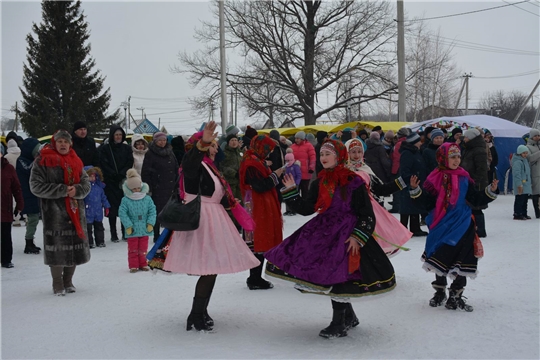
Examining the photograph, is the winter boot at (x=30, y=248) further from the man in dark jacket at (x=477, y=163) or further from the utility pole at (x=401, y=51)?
the utility pole at (x=401, y=51)

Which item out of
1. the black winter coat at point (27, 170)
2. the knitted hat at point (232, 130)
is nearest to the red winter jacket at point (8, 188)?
the black winter coat at point (27, 170)

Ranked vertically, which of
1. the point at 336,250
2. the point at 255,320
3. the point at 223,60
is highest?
the point at 223,60

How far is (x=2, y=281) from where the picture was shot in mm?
8234

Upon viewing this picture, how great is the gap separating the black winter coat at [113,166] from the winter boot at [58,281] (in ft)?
13.6

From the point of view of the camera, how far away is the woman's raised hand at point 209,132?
17.5 ft

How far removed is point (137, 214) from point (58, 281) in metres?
1.78

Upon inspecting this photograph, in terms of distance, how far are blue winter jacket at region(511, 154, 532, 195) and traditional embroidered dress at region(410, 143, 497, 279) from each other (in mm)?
7594

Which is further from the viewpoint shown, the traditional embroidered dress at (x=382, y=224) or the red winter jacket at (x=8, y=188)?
the red winter jacket at (x=8, y=188)

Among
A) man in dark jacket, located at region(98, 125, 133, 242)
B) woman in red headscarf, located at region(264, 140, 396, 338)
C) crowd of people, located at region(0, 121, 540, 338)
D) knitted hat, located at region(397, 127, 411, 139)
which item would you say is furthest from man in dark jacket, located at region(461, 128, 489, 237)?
man in dark jacket, located at region(98, 125, 133, 242)

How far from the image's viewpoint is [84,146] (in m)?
11.1

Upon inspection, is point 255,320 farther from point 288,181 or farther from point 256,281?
point 288,181

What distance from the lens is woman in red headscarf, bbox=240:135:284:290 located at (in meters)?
7.05

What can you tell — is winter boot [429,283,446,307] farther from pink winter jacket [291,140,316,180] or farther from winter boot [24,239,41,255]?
pink winter jacket [291,140,316,180]

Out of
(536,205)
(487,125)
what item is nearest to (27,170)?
(536,205)
